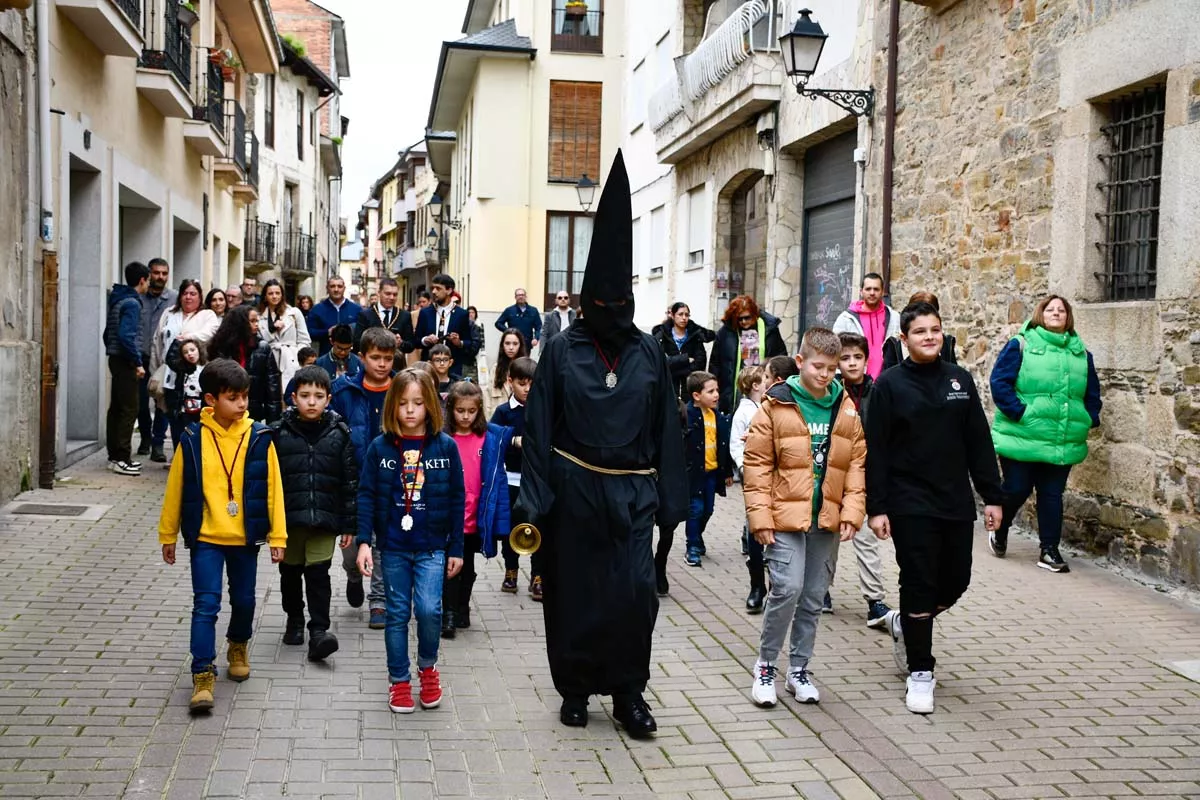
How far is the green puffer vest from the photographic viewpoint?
29.0ft

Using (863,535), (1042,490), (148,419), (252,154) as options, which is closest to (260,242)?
(252,154)

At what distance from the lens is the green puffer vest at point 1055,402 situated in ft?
29.0

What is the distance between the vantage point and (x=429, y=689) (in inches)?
223

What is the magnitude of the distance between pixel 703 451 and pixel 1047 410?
238 cm

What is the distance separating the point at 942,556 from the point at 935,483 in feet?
1.15

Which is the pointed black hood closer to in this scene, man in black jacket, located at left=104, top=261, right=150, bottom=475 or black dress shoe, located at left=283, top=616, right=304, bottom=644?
black dress shoe, located at left=283, top=616, right=304, bottom=644

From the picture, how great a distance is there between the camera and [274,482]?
587 centimetres

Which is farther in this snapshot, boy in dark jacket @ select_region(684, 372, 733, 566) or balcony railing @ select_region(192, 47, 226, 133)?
balcony railing @ select_region(192, 47, 226, 133)

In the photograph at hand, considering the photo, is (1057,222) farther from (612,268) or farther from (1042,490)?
(612,268)

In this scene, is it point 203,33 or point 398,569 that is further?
point 203,33

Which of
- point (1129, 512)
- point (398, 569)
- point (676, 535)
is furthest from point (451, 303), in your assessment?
point (398, 569)

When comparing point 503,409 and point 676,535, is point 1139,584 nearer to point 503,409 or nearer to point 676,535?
point 676,535

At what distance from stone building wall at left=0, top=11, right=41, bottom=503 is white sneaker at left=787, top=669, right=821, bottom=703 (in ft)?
23.0

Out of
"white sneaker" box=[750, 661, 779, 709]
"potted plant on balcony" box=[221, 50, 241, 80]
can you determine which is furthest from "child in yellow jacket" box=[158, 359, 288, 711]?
"potted plant on balcony" box=[221, 50, 241, 80]
